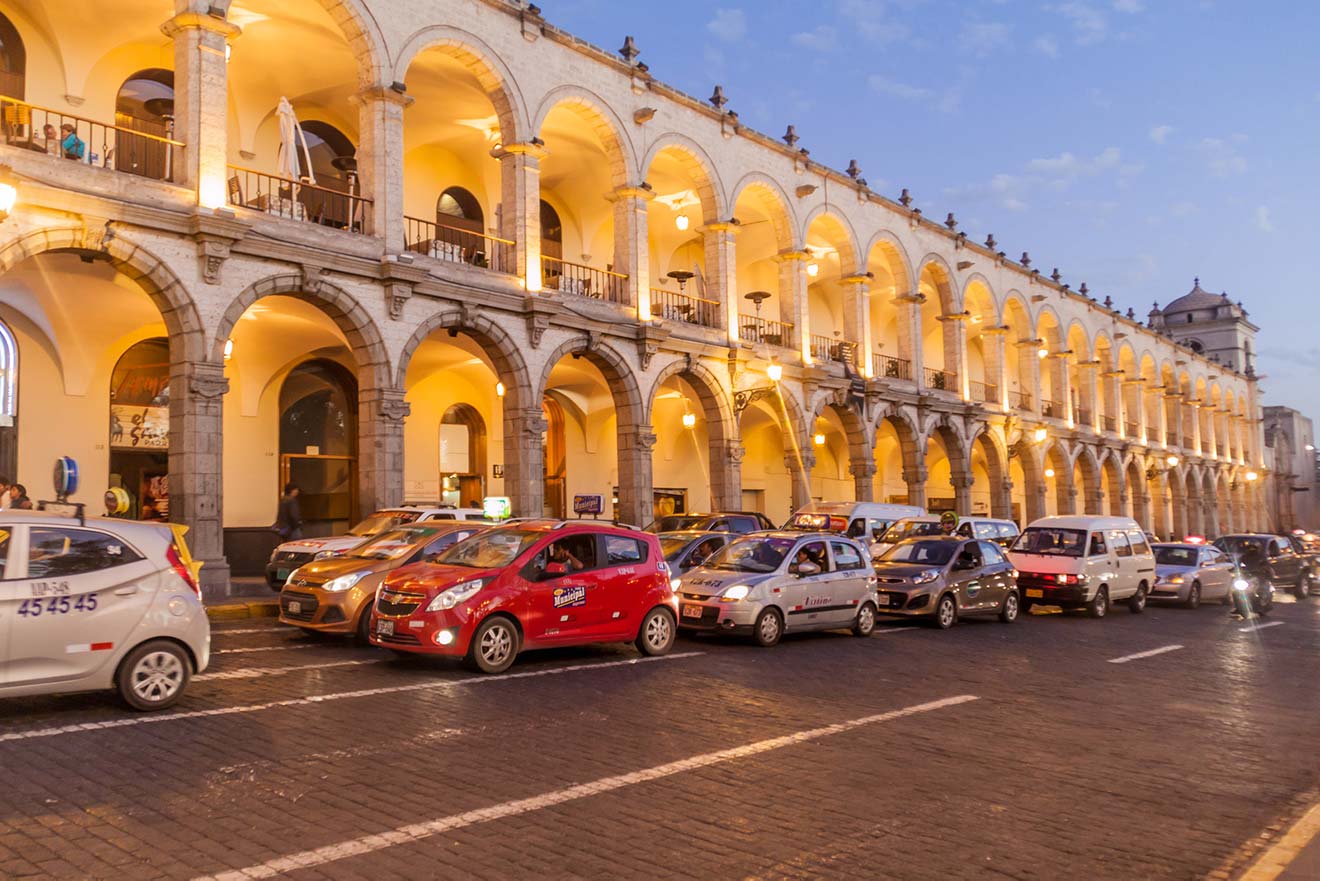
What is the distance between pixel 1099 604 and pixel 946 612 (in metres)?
4.60

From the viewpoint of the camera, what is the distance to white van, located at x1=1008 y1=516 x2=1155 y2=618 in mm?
18812

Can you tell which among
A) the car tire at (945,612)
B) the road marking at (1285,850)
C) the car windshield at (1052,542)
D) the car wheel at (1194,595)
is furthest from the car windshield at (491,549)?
the car wheel at (1194,595)

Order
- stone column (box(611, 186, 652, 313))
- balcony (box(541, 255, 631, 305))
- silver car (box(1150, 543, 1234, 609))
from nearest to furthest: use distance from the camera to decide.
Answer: silver car (box(1150, 543, 1234, 609)) < balcony (box(541, 255, 631, 305)) < stone column (box(611, 186, 652, 313))

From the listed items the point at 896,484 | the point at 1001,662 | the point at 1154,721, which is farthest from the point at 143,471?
the point at 896,484

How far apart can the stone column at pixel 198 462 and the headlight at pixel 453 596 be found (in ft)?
24.6

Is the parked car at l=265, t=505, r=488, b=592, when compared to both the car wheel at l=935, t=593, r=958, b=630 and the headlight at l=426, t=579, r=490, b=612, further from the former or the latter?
the car wheel at l=935, t=593, r=958, b=630

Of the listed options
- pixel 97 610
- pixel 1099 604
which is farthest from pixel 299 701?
pixel 1099 604

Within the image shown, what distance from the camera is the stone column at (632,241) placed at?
2469 cm

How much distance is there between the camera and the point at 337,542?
15.6 metres

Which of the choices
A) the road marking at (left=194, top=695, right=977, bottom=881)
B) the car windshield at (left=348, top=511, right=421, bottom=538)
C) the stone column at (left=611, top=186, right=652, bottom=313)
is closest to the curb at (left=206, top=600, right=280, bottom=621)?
the car windshield at (left=348, top=511, right=421, bottom=538)

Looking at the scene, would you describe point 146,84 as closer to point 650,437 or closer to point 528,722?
point 650,437

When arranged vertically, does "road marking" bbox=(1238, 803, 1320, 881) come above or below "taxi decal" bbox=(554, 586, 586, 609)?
below

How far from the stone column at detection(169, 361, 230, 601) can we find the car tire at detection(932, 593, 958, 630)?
458 inches

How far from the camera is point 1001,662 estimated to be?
40.9ft
